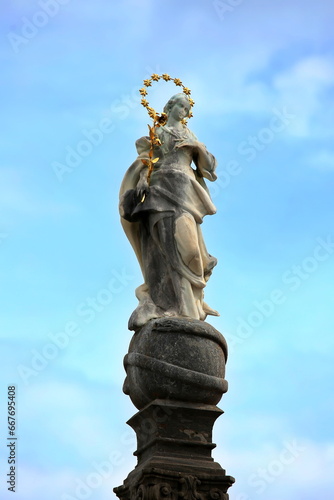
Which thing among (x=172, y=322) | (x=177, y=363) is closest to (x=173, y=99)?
(x=172, y=322)

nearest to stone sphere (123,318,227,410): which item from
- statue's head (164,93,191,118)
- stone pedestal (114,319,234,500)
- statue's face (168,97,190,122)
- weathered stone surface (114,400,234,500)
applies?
stone pedestal (114,319,234,500)

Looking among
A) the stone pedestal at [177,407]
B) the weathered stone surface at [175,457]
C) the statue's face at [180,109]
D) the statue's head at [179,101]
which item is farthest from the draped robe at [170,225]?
the weathered stone surface at [175,457]

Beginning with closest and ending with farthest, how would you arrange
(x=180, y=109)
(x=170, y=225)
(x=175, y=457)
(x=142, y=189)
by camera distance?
(x=175, y=457), (x=170, y=225), (x=142, y=189), (x=180, y=109)

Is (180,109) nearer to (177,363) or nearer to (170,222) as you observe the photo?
(170,222)

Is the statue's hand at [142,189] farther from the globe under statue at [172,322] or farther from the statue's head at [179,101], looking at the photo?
the statue's head at [179,101]

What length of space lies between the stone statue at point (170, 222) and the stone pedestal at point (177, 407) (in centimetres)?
53

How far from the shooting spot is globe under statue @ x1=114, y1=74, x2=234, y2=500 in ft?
51.1

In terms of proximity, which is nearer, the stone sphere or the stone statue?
the stone sphere

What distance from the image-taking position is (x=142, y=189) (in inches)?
675

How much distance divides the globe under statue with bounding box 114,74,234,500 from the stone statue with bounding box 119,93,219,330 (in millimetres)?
15

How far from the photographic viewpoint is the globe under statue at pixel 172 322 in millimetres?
15570

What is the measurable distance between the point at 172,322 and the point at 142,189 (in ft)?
7.40

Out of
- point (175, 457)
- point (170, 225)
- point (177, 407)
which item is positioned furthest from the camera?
point (170, 225)

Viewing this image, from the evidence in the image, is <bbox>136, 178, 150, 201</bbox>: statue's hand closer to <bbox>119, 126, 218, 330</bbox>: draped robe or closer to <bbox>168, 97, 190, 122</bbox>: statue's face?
<bbox>119, 126, 218, 330</bbox>: draped robe
